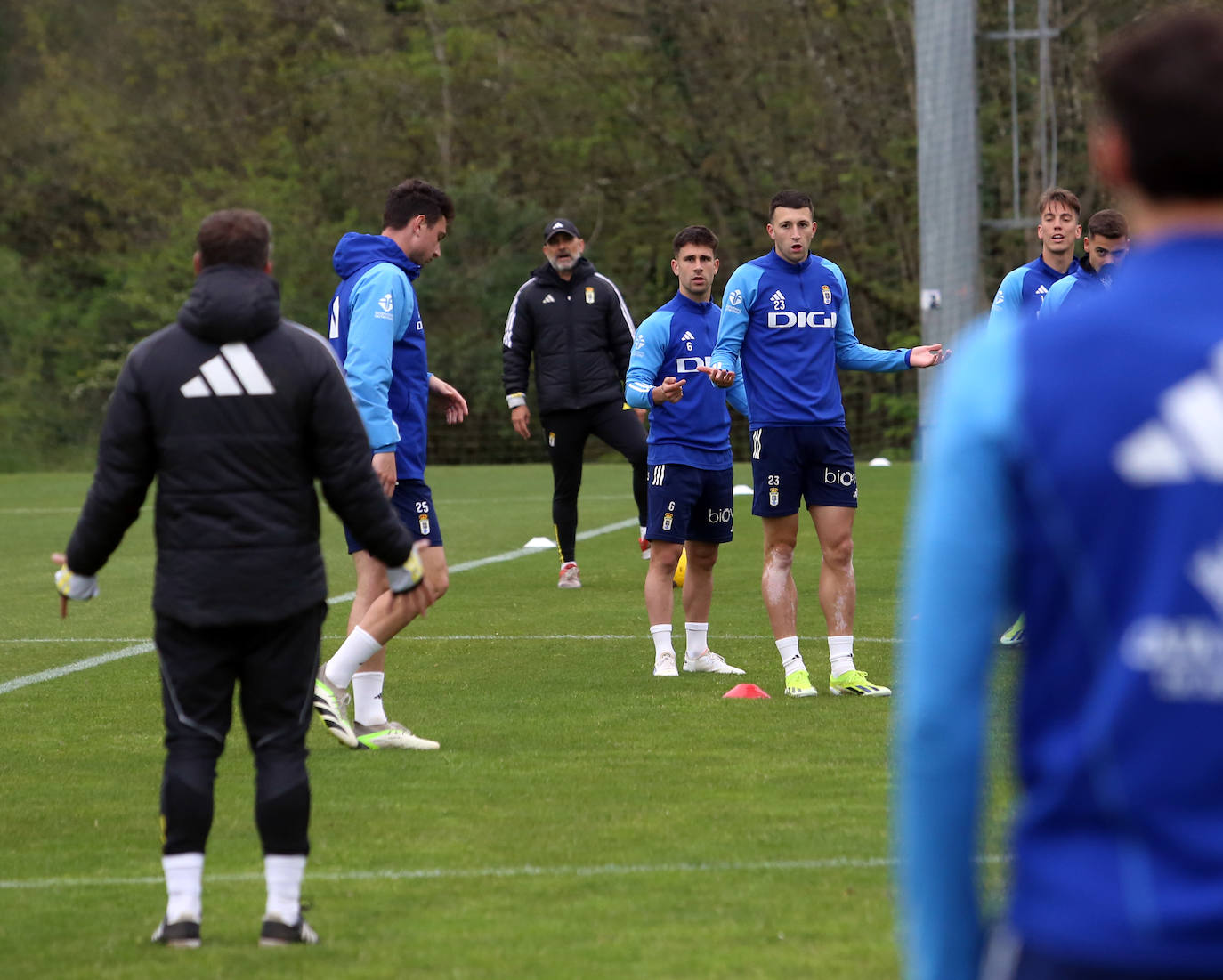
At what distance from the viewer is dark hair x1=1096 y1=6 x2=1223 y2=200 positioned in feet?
5.71

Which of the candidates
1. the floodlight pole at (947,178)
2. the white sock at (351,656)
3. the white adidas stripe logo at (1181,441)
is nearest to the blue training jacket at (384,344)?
the white sock at (351,656)

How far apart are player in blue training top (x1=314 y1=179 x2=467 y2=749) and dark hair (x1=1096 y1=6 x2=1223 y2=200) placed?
5.15 m

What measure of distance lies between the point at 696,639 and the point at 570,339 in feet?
15.5

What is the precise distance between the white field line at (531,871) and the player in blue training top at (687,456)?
340 cm

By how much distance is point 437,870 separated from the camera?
5.26m

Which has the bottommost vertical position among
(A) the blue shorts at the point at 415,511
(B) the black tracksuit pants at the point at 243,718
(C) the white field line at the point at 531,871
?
(C) the white field line at the point at 531,871

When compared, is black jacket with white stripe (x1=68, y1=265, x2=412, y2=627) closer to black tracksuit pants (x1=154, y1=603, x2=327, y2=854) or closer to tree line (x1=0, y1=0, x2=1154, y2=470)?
black tracksuit pants (x1=154, y1=603, x2=327, y2=854)

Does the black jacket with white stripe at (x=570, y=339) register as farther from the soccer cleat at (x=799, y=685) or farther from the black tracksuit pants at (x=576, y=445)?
the soccer cleat at (x=799, y=685)

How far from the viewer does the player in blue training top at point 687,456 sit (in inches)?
337

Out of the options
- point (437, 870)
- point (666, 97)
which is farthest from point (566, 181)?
point (437, 870)

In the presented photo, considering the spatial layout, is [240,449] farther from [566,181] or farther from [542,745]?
[566,181]

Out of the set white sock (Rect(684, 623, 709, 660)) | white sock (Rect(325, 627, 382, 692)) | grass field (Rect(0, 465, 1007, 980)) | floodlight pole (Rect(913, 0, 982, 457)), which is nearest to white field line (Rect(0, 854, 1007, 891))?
grass field (Rect(0, 465, 1007, 980))

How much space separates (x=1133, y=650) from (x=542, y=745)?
554 cm

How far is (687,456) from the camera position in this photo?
8641 mm
